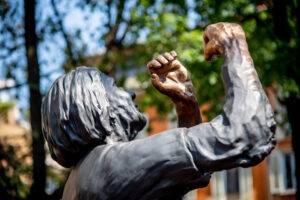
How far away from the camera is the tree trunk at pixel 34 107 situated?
6.95 meters

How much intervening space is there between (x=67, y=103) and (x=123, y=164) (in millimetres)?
448

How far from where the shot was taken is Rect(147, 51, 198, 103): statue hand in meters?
2.53

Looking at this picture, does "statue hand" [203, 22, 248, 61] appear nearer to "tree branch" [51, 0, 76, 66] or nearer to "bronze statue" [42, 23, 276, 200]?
"bronze statue" [42, 23, 276, 200]

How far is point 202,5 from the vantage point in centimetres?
941

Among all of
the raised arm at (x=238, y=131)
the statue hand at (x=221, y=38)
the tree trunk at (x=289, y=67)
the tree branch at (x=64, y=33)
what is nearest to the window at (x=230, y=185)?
the tree trunk at (x=289, y=67)

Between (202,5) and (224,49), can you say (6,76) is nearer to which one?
(202,5)

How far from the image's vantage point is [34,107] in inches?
283

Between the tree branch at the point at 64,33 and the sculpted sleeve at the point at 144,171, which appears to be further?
the tree branch at the point at 64,33

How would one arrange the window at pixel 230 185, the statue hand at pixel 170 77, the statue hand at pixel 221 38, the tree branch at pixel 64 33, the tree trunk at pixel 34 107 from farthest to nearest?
the window at pixel 230 185
the tree branch at pixel 64 33
the tree trunk at pixel 34 107
the statue hand at pixel 170 77
the statue hand at pixel 221 38

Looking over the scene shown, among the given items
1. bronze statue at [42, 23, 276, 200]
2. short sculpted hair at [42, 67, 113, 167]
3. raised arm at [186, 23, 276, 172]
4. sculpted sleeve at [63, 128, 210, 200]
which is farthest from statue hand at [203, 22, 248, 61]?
short sculpted hair at [42, 67, 113, 167]

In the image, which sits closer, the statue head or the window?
the statue head

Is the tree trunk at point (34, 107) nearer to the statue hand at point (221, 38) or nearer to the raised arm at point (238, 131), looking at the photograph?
the statue hand at point (221, 38)

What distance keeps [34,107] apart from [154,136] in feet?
17.3

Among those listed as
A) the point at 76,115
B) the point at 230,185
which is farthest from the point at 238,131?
the point at 230,185
